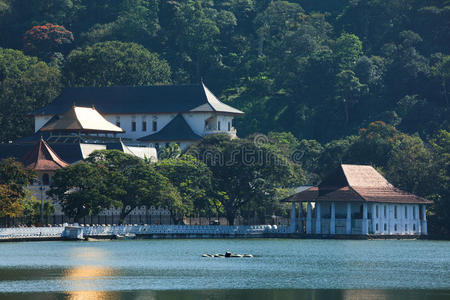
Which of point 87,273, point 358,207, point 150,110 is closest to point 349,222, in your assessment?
point 358,207

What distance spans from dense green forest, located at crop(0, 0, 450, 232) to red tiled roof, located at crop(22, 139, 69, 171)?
35.5 meters

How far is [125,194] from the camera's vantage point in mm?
111938

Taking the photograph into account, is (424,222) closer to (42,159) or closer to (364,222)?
(364,222)

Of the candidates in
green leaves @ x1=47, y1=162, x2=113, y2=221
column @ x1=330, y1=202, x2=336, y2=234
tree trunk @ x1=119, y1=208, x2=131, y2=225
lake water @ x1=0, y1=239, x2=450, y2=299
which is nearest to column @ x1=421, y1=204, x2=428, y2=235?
column @ x1=330, y1=202, x2=336, y2=234

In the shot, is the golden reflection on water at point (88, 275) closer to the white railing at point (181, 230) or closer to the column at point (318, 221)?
the white railing at point (181, 230)

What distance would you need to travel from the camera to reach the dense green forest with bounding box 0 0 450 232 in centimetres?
16088

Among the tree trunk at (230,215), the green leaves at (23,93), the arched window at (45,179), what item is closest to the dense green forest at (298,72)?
the green leaves at (23,93)

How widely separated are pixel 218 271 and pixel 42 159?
2208 inches

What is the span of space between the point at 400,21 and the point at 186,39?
34.5 metres

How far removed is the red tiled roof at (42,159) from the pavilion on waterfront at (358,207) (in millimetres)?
24878

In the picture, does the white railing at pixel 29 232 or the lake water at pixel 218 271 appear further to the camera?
the white railing at pixel 29 232

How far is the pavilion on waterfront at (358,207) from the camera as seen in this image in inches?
4601

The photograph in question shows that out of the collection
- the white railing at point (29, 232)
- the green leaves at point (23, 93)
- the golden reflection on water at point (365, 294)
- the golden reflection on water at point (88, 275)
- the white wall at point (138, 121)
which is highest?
the green leaves at point (23, 93)

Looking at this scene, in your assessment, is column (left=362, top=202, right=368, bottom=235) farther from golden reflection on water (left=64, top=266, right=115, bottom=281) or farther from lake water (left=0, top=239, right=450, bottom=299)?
golden reflection on water (left=64, top=266, right=115, bottom=281)
